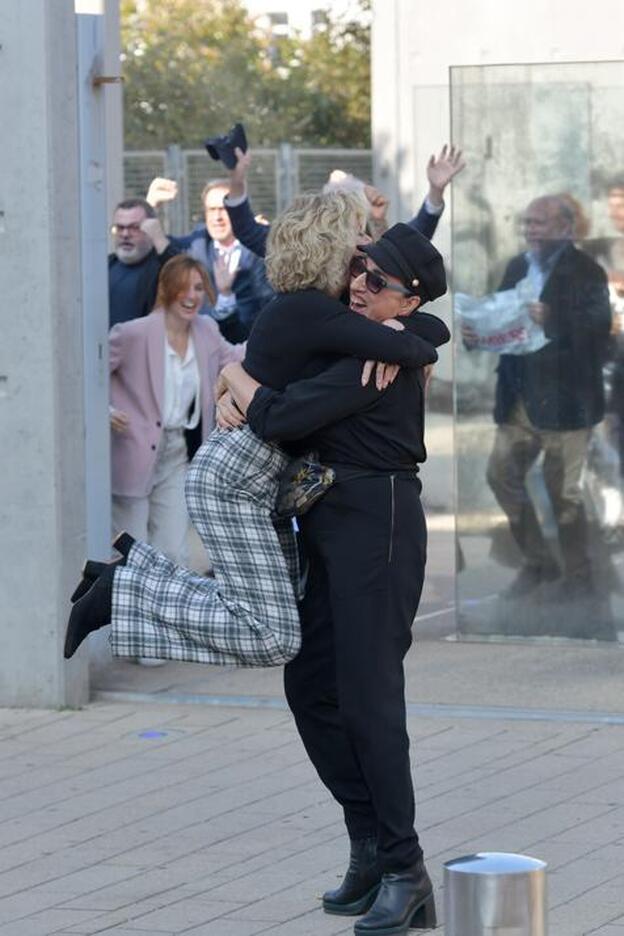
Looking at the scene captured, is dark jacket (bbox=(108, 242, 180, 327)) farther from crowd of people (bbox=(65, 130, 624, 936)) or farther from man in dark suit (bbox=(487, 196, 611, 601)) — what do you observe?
crowd of people (bbox=(65, 130, 624, 936))

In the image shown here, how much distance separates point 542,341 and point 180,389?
5.29 feet

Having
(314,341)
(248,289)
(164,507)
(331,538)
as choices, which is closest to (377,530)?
(331,538)

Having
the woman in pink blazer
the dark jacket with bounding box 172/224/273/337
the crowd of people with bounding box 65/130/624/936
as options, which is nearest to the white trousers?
the woman in pink blazer

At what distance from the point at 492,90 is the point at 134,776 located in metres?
3.66

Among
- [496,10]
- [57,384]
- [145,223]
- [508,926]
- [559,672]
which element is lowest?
[559,672]

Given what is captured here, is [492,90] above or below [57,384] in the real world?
above

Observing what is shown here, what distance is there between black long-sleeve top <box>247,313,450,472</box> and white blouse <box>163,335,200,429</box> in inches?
147

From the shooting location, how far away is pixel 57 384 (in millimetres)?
7613

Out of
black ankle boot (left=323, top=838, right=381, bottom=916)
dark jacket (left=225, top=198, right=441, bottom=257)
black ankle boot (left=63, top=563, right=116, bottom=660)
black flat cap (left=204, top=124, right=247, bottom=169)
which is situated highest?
black flat cap (left=204, top=124, right=247, bottom=169)

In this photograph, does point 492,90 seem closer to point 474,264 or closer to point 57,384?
point 474,264

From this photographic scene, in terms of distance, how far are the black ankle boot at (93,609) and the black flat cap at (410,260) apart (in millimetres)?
1076

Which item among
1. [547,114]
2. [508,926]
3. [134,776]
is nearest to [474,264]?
[547,114]

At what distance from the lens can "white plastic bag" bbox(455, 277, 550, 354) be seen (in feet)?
29.1

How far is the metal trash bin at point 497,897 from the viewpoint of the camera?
11.8 ft
